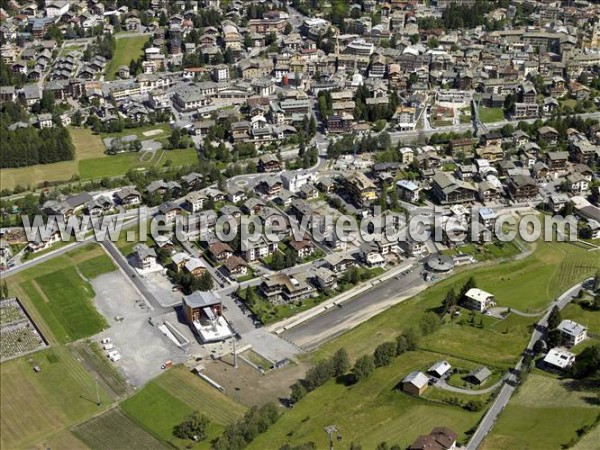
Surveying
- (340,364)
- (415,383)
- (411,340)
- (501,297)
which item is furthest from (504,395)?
(501,297)

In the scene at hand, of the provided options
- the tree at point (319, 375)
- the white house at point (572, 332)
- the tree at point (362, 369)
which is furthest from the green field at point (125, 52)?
the white house at point (572, 332)

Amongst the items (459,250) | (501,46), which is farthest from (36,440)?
(501,46)

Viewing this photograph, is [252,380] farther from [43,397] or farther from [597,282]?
[597,282]

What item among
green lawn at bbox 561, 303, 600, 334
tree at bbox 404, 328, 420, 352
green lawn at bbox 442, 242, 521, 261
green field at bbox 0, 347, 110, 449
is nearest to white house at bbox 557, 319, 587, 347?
green lawn at bbox 561, 303, 600, 334

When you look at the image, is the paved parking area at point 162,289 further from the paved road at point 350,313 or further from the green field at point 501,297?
the green field at point 501,297

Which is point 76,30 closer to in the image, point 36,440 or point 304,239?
point 304,239

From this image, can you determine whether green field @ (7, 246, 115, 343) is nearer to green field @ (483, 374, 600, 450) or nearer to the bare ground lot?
the bare ground lot
